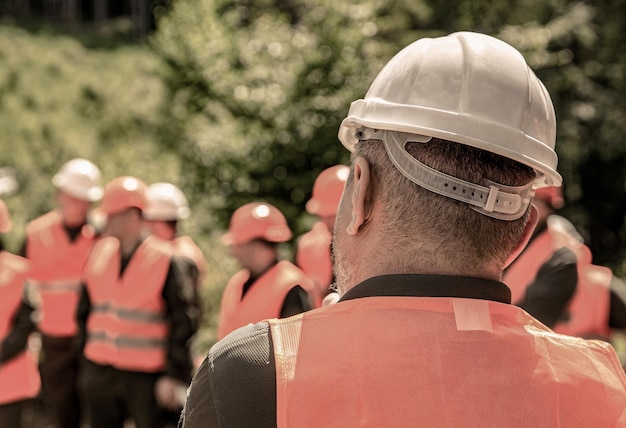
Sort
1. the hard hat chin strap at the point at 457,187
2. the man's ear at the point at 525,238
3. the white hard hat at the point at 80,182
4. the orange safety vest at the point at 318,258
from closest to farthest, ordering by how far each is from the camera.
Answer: the hard hat chin strap at the point at 457,187, the man's ear at the point at 525,238, the orange safety vest at the point at 318,258, the white hard hat at the point at 80,182

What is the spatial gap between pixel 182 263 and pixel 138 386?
2.87 ft

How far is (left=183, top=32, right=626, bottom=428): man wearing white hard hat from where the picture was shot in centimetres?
126

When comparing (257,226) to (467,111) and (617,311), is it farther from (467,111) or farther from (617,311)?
(467,111)

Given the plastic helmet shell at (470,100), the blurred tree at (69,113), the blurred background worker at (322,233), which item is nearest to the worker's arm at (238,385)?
the plastic helmet shell at (470,100)

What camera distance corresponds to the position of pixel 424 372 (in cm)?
128

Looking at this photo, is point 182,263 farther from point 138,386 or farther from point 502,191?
point 502,191

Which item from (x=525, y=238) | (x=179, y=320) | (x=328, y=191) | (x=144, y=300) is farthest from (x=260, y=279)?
(x=525, y=238)

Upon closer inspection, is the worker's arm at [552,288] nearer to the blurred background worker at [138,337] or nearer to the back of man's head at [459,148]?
the blurred background worker at [138,337]

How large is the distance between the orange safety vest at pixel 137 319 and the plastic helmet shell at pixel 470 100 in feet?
15.6

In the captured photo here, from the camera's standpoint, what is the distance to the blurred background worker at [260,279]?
5.23m

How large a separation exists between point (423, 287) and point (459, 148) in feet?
0.74

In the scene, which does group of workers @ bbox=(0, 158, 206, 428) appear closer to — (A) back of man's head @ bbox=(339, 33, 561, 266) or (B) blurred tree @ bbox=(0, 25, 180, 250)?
(A) back of man's head @ bbox=(339, 33, 561, 266)

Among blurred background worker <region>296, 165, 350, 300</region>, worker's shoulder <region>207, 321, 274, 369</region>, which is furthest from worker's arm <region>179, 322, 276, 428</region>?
blurred background worker <region>296, 165, 350, 300</region>

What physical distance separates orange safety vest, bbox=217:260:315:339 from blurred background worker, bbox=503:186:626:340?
52.6 inches
